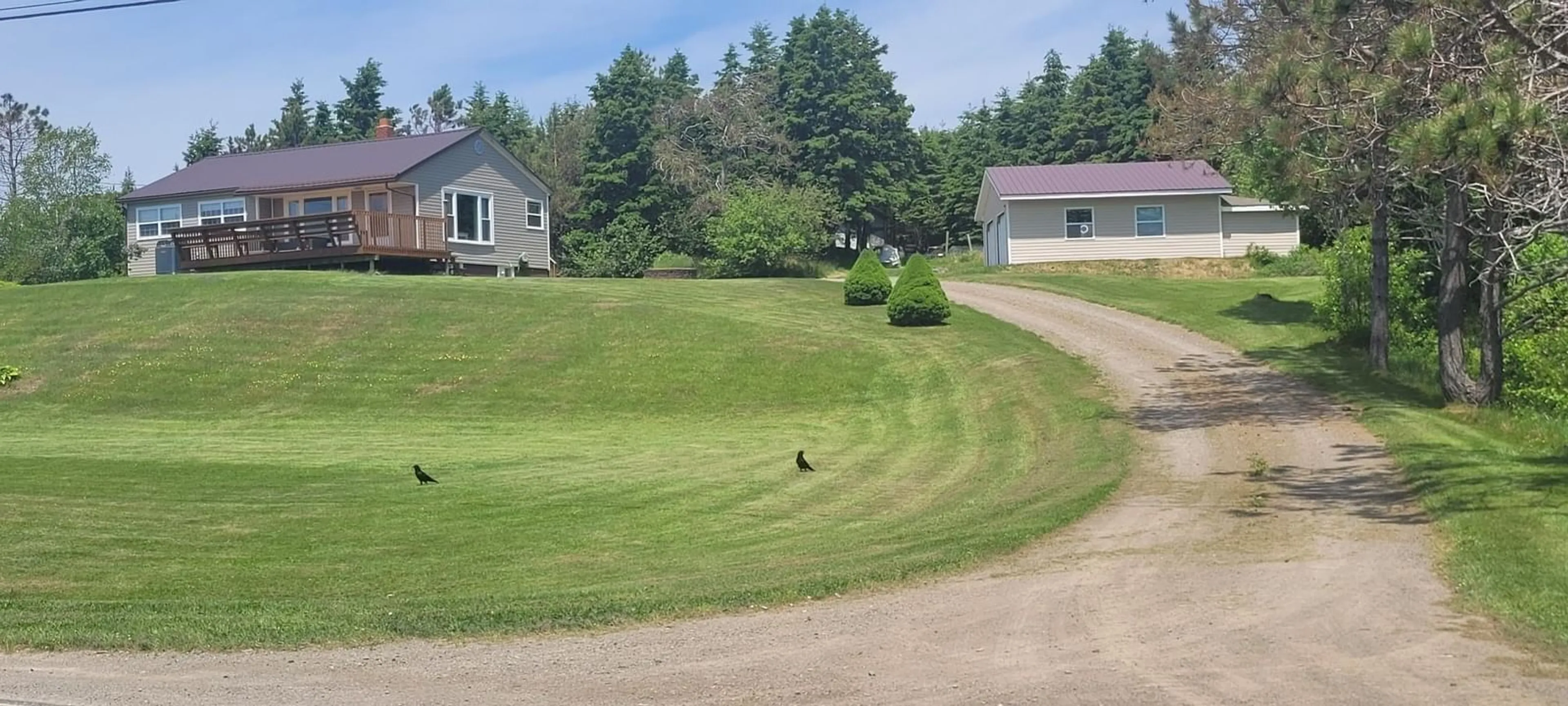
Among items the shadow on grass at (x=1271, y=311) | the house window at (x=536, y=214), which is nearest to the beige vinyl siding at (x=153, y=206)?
the house window at (x=536, y=214)

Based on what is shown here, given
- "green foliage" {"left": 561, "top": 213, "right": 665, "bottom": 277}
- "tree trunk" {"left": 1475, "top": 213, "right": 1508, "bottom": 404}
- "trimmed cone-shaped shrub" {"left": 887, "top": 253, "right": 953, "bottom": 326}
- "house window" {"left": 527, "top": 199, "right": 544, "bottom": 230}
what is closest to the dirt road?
"tree trunk" {"left": 1475, "top": 213, "right": 1508, "bottom": 404}

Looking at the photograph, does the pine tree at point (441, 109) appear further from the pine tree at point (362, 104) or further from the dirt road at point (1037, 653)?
the dirt road at point (1037, 653)

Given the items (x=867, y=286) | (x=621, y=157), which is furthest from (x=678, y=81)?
(x=867, y=286)

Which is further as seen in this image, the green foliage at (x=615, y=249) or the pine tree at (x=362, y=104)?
the pine tree at (x=362, y=104)

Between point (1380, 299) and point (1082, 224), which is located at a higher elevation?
point (1082, 224)

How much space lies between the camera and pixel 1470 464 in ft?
42.8

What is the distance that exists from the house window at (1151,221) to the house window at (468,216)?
20.9 metres

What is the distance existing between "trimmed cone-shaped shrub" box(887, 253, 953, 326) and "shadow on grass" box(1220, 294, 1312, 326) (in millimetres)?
5901

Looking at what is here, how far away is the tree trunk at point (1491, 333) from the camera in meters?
16.1

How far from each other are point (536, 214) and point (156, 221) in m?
12.3

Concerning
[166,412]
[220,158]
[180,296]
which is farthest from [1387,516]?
[220,158]

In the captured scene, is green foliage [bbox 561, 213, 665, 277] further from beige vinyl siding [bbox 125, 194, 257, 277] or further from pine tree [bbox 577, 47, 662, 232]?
beige vinyl siding [bbox 125, 194, 257, 277]

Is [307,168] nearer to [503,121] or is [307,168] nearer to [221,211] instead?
[221,211]

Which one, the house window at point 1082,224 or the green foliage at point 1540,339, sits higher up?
the house window at point 1082,224
